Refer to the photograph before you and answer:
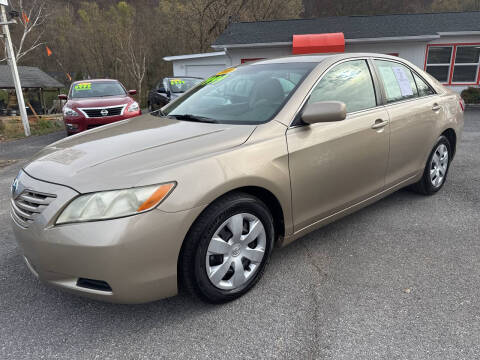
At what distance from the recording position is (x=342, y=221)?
11.8ft

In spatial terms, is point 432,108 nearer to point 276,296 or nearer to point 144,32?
point 276,296

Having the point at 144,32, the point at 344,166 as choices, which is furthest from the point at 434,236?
the point at 144,32

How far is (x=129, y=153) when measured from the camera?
222 centimetres

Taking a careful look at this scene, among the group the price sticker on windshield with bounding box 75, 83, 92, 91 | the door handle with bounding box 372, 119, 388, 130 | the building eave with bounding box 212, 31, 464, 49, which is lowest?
the price sticker on windshield with bounding box 75, 83, 92, 91

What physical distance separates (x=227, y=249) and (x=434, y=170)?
2.98 meters

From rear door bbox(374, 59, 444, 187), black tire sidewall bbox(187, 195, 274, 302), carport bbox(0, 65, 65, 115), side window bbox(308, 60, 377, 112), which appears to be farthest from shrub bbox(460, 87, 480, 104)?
carport bbox(0, 65, 65, 115)

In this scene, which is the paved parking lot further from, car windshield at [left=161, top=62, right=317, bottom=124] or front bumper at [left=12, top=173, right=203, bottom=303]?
car windshield at [left=161, top=62, right=317, bottom=124]

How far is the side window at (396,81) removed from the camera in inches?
133

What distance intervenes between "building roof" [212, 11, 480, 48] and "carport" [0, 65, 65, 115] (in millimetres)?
24957

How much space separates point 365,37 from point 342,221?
47.4ft

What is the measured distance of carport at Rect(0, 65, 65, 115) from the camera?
3372cm

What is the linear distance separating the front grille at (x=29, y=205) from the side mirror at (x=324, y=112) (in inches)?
66.0

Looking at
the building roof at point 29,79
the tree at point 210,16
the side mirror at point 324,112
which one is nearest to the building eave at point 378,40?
the tree at point 210,16

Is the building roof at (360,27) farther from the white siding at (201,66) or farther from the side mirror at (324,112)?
the side mirror at (324,112)
